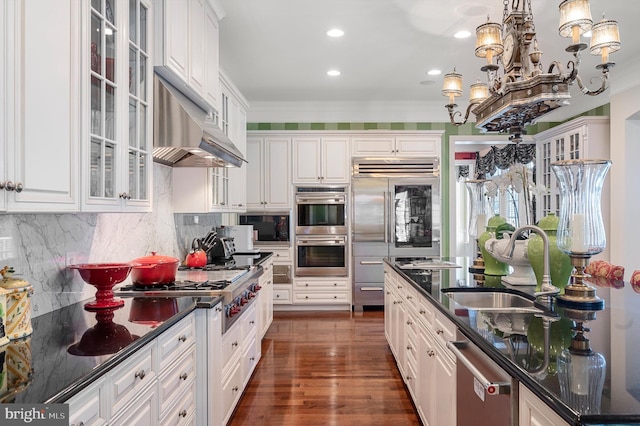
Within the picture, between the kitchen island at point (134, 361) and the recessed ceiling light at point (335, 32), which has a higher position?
the recessed ceiling light at point (335, 32)

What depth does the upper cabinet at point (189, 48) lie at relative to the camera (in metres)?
2.29

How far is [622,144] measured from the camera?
187 inches

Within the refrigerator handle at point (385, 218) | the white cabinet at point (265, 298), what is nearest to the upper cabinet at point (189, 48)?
the white cabinet at point (265, 298)

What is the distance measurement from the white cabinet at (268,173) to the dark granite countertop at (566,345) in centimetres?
377

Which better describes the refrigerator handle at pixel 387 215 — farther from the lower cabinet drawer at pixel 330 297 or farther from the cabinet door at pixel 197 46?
the cabinet door at pixel 197 46

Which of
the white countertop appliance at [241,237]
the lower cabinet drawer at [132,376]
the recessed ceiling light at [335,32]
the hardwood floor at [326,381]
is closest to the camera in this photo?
the lower cabinet drawer at [132,376]

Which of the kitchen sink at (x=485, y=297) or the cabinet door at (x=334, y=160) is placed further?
the cabinet door at (x=334, y=160)

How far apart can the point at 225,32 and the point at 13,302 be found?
9.82ft

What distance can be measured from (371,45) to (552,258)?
105 inches

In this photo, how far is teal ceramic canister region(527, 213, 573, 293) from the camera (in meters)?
2.10

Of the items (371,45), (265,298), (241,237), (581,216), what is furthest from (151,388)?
(371,45)

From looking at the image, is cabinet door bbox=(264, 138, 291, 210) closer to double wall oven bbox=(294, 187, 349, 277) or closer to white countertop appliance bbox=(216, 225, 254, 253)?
double wall oven bbox=(294, 187, 349, 277)

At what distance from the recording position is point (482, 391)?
1.41 metres

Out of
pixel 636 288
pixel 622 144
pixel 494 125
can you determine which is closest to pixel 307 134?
pixel 494 125
